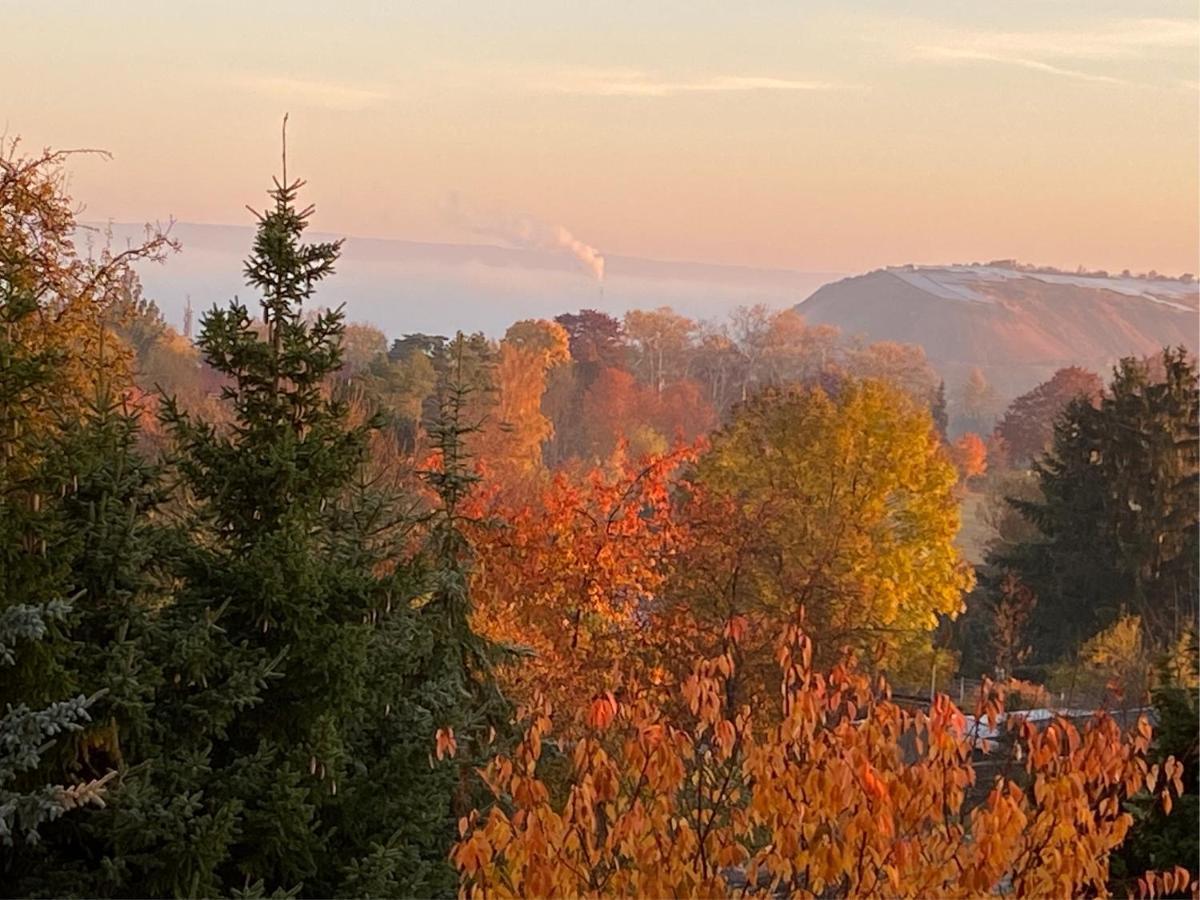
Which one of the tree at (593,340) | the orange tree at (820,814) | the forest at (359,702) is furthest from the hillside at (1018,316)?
the orange tree at (820,814)

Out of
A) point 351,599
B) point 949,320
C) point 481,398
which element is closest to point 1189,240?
point 949,320

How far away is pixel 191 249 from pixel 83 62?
6.05 metres

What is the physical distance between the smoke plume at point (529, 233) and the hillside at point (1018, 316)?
9169mm

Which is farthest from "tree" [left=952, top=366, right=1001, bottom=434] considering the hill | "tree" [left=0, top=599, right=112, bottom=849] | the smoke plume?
"tree" [left=0, top=599, right=112, bottom=849]

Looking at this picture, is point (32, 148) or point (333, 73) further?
point (333, 73)

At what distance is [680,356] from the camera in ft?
187

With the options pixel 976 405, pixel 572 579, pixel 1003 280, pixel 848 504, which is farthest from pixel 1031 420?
pixel 572 579

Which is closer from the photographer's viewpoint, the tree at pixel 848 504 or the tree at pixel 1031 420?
the tree at pixel 848 504

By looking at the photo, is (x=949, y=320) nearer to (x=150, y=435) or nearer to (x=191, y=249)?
(x=191, y=249)

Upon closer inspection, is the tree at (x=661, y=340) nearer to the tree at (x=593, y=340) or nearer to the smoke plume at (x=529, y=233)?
the tree at (x=593, y=340)

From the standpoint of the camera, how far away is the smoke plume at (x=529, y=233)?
164ft

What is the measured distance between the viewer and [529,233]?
172 ft

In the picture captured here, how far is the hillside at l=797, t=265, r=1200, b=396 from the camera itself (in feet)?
177

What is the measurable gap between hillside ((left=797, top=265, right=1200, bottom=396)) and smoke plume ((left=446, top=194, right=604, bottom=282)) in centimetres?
917
